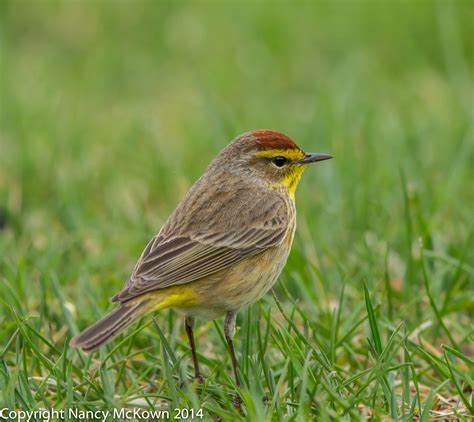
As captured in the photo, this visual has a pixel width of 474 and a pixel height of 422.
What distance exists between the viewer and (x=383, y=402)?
15.6 feet

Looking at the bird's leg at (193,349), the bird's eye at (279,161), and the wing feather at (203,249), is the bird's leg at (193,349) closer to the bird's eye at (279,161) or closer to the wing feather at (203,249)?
the wing feather at (203,249)

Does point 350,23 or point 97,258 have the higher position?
point 350,23

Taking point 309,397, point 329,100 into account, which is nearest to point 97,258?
point 309,397

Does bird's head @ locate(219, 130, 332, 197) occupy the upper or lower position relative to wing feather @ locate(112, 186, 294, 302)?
upper

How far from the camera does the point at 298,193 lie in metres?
7.61

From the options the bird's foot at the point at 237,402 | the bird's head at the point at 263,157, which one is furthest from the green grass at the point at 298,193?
the bird's head at the point at 263,157

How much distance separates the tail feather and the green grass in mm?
189

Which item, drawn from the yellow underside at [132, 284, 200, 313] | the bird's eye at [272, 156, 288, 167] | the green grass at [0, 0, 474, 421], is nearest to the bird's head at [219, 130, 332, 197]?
the bird's eye at [272, 156, 288, 167]

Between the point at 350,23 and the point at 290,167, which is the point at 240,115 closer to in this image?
the point at 350,23

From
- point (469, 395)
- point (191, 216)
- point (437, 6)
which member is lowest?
point (469, 395)

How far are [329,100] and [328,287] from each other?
320 cm

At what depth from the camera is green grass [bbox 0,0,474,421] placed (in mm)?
4809

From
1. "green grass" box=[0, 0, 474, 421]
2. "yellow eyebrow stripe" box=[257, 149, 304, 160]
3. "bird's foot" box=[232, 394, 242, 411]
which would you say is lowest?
"bird's foot" box=[232, 394, 242, 411]

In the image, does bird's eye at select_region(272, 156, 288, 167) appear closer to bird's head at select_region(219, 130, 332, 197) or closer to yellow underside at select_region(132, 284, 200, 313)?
bird's head at select_region(219, 130, 332, 197)
